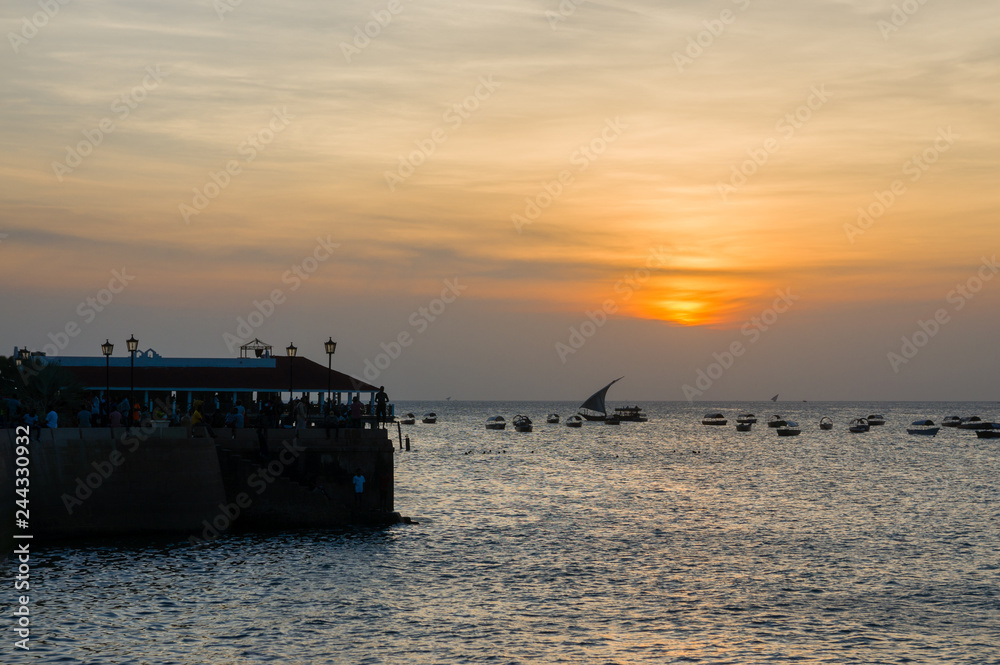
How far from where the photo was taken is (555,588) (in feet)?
111

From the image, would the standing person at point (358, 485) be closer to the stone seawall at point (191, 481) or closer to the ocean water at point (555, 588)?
the stone seawall at point (191, 481)

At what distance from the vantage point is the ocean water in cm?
2616

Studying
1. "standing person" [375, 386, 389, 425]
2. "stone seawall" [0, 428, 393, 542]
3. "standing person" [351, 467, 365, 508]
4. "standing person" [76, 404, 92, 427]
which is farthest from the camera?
"standing person" [375, 386, 389, 425]

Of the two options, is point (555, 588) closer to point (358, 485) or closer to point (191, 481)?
point (358, 485)

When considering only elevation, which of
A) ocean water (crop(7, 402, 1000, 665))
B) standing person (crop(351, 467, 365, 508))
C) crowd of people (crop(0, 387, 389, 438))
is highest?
crowd of people (crop(0, 387, 389, 438))

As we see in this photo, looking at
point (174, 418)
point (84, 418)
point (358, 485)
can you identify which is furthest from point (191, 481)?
point (358, 485)

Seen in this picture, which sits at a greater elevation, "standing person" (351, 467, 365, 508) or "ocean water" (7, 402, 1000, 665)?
"standing person" (351, 467, 365, 508)

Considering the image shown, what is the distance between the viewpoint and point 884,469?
306 feet

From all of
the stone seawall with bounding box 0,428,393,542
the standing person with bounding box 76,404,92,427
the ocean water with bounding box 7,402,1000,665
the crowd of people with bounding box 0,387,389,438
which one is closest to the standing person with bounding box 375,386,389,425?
the crowd of people with bounding box 0,387,389,438

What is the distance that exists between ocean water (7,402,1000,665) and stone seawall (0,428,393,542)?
36.0 inches

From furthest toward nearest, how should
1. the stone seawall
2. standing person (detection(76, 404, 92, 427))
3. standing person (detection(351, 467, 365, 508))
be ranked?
standing person (detection(351, 467, 365, 508)) → standing person (detection(76, 404, 92, 427)) → the stone seawall

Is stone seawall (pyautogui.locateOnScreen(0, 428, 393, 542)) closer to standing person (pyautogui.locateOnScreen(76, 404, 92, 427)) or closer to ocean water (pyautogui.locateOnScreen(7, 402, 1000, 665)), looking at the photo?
ocean water (pyautogui.locateOnScreen(7, 402, 1000, 665))

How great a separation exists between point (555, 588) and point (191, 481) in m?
14.5

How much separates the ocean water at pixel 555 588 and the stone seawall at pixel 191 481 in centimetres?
91
